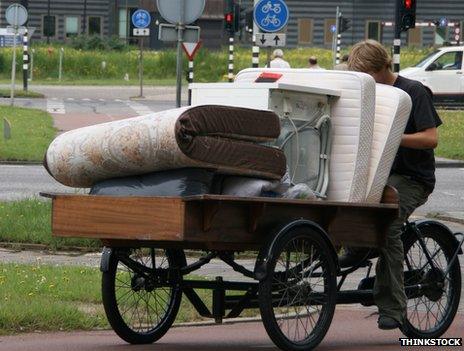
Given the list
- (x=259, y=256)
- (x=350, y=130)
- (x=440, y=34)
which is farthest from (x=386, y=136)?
(x=440, y=34)

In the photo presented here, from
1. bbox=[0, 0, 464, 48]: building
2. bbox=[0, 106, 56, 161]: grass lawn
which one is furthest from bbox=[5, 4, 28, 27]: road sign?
bbox=[0, 0, 464, 48]: building

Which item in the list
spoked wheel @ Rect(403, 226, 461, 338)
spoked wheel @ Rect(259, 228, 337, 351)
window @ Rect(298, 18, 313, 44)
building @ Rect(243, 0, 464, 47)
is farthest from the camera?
window @ Rect(298, 18, 313, 44)

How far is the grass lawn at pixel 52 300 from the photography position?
30.7 ft

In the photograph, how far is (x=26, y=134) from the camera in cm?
3120

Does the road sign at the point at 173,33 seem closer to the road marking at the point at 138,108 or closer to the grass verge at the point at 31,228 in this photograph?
the grass verge at the point at 31,228

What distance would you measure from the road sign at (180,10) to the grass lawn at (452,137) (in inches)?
496

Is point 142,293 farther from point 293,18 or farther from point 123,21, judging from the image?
point 123,21

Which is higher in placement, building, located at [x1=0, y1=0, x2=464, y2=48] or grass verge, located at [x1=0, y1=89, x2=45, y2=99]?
building, located at [x1=0, y1=0, x2=464, y2=48]

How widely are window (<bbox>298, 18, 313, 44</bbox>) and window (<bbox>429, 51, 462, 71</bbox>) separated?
34856 millimetres

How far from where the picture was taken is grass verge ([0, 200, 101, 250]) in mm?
14664

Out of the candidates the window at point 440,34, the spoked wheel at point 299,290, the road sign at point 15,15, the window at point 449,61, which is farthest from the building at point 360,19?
the spoked wheel at point 299,290

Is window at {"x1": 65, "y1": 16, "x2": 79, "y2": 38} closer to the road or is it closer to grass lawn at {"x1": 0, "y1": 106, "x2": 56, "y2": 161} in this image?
grass lawn at {"x1": 0, "y1": 106, "x2": 56, "y2": 161}

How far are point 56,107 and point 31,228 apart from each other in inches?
1118

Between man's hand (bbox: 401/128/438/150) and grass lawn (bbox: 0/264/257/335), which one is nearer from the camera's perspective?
man's hand (bbox: 401/128/438/150)
